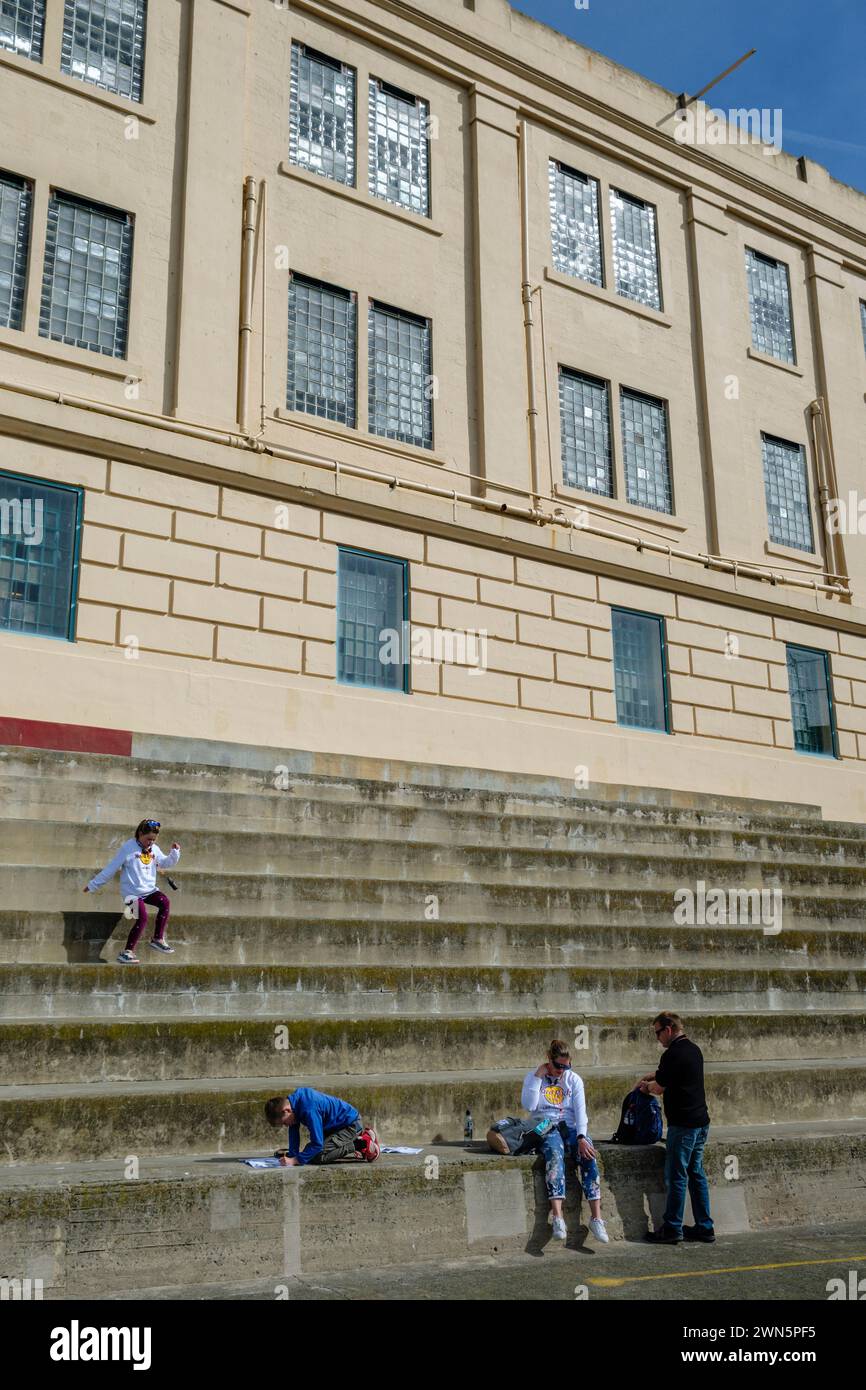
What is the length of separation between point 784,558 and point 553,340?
253 inches

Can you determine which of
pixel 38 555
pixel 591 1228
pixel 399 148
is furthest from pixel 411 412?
pixel 591 1228

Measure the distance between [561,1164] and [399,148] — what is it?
18126mm

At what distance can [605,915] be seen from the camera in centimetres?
1344

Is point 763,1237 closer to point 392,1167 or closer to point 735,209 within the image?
point 392,1167

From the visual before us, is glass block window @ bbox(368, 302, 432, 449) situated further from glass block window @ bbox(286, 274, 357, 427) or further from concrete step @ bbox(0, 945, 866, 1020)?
concrete step @ bbox(0, 945, 866, 1020)

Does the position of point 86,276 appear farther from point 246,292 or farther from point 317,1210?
point 317,1210

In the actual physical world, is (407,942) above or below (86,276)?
below

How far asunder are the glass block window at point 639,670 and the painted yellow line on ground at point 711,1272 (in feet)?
41.8

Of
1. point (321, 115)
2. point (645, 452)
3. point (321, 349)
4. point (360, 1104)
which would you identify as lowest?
point (360, 1104)

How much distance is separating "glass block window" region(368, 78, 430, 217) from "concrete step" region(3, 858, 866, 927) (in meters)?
12.8

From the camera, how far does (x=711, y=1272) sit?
7977 millimetres

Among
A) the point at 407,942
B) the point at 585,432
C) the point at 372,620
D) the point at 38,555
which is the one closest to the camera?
the point at 407,942

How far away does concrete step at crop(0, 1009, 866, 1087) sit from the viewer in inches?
350
